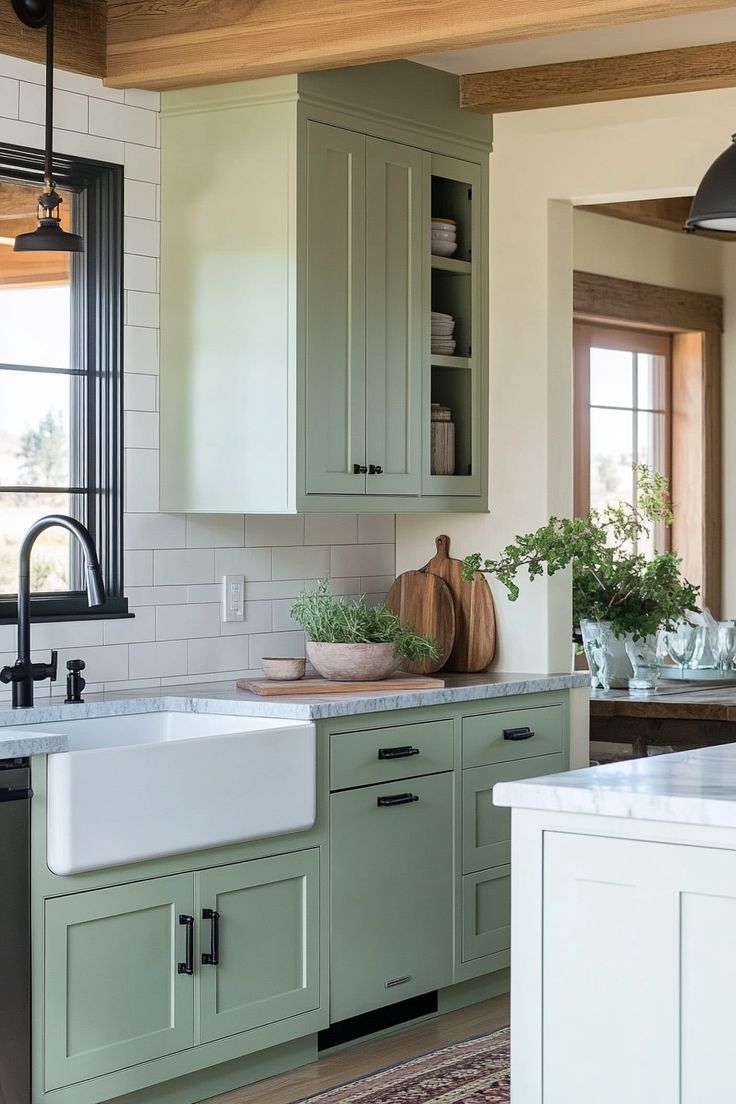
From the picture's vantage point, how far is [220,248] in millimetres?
4434

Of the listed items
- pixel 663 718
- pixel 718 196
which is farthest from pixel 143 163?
pixel 663 718

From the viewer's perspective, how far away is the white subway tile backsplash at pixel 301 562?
4.86 metres

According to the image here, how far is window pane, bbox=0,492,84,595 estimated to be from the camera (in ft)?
13.6

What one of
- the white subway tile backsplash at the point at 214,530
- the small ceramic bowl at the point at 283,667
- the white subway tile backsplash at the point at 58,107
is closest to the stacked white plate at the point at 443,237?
the white subway tile backsplash at the point at 214,530

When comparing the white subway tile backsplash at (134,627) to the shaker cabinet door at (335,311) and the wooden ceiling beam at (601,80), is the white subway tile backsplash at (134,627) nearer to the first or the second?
the shaker cabinet door at (335,311)

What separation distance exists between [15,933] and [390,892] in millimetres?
1281

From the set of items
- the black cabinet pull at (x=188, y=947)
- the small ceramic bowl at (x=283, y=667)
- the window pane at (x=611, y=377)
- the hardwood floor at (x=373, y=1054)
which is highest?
the window pane at (x=611, y=377)

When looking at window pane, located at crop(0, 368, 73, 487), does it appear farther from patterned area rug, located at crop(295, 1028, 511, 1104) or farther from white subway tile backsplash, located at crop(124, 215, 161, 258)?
patterned area rug, located at crop(295, 1028, 511, 1104)

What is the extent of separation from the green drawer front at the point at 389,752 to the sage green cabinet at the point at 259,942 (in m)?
0.25

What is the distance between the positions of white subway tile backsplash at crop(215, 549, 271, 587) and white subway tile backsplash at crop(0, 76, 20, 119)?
1.39m

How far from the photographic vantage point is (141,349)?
4.44 m

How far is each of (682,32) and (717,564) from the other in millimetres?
3773

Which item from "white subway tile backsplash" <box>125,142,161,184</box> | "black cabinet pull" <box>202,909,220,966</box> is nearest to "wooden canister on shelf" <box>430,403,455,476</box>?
"white subway tile backsplash" <box>125,142,161,184</box>

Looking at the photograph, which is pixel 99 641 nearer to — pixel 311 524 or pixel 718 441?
pixel 311 524
